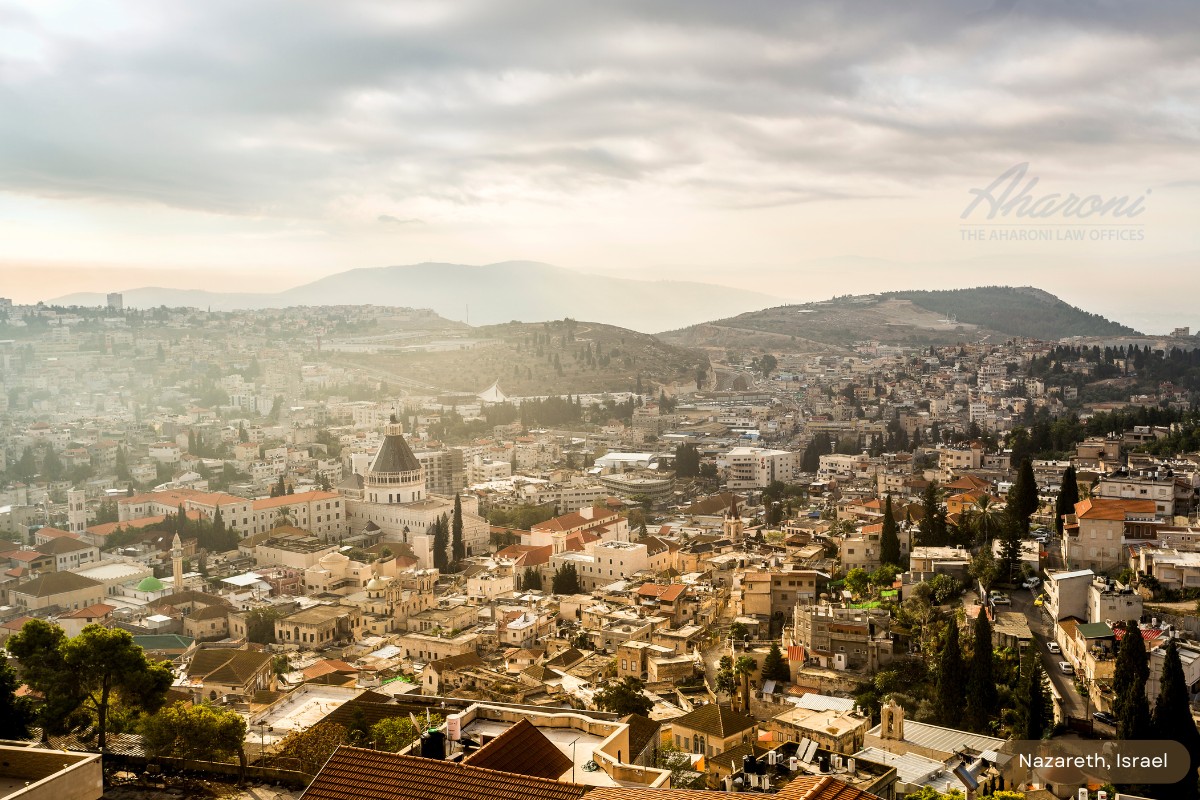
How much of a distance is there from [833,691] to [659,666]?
7.18 ft

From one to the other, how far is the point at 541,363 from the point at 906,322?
46.7 meters

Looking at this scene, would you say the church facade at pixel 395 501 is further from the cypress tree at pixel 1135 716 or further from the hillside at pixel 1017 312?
the hillside at pixel 1017 312

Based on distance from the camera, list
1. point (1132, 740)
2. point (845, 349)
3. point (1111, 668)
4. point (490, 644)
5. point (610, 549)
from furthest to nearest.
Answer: point (845, 349), point (610, 549), point (490, 644), point (1111, 668), point (1132, 740)

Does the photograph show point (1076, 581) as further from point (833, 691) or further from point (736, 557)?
point (736, 557)

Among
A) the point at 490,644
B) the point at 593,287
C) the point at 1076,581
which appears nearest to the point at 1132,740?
the point at 1076,581

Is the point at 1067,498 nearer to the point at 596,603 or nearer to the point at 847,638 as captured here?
the point at 847,638

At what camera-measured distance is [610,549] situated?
744 inches

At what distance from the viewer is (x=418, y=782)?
3.77 metres

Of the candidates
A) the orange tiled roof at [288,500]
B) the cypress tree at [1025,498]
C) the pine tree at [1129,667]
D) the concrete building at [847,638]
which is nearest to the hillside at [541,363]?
the orange tiled roof at [288,500]

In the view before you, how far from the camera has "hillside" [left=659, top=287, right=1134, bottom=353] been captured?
85.9m

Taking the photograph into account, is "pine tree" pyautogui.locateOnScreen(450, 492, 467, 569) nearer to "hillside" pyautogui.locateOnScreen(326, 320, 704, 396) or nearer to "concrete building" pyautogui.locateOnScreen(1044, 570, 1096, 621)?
"concrete building" pyautogui.locateOnScreen(1044, 570, 1096, 621)

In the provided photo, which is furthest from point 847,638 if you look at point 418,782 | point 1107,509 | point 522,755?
point 418,782

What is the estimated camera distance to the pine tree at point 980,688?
9430mm

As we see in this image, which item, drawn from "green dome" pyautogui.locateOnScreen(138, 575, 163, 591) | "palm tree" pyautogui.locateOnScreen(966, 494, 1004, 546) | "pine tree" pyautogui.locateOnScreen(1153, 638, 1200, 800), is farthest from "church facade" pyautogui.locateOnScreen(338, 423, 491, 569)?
"pine tree" pyautogui.locateOnScreen(1153, 638, 1200, 800)
